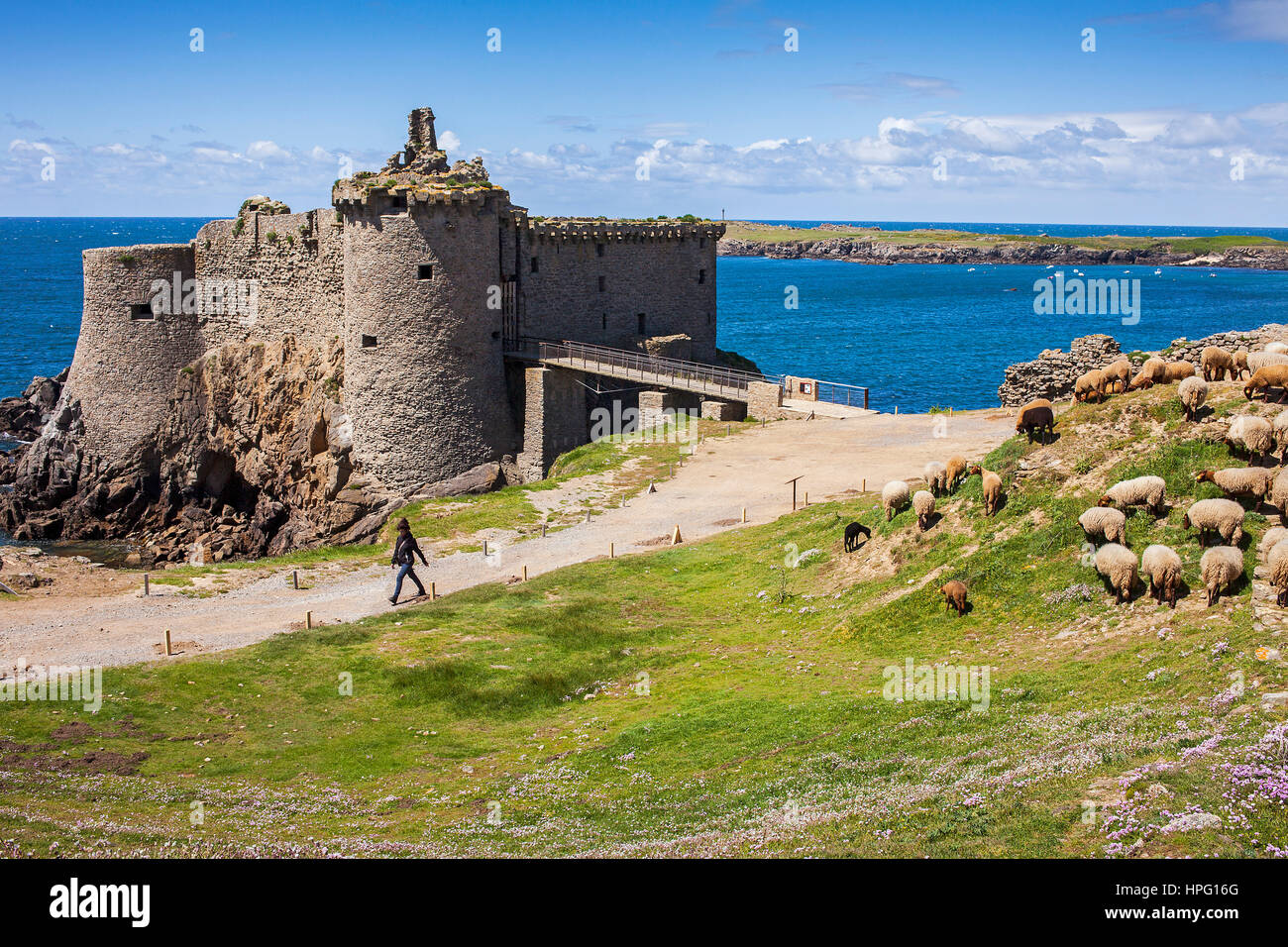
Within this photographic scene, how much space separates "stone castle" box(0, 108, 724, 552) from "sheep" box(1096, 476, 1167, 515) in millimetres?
31771

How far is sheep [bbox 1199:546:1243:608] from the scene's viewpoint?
20.5 m

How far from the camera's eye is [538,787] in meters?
20.2

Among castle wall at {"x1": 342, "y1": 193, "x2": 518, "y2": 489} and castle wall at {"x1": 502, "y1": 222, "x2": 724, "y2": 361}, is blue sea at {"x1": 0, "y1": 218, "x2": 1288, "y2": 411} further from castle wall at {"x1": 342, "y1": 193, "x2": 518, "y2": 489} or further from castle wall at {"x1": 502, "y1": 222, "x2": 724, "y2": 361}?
castle wall at {"x1": 342, "y1": 193, "x2": 518, "y2": 489}

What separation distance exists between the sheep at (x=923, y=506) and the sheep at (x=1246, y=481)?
688 centimetres

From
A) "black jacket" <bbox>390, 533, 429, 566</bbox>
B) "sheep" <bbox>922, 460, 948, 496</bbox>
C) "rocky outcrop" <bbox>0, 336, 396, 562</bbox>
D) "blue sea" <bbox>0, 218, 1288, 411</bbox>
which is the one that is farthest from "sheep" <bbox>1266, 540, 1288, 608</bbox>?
"blue sea" <bbox>0, 218, 1288, 411</bbox>

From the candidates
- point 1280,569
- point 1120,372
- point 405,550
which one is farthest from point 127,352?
point 1280,569

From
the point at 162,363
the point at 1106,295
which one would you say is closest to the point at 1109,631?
the point at 162,363

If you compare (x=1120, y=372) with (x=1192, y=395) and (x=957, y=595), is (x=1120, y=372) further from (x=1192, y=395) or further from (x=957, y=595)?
(x=957, y=595)

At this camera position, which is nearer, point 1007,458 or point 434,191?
point 1007,458

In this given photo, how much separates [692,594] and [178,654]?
42.9 feet

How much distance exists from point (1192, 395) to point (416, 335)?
110 feet

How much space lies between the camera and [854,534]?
101ft
